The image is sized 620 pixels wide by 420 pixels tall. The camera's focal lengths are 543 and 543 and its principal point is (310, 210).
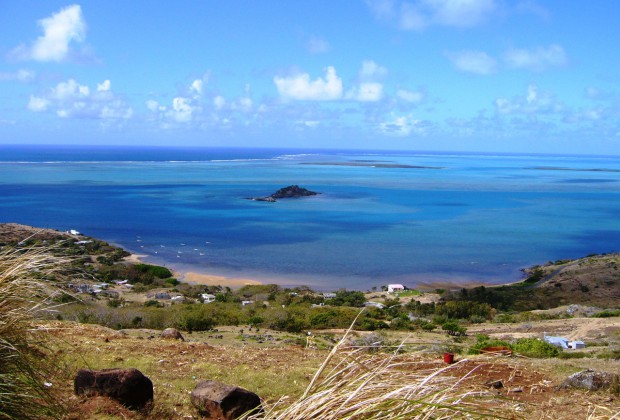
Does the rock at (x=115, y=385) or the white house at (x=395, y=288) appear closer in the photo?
the rock at (x=115, y=385)

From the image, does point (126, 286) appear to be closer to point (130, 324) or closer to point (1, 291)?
point (130, 324)

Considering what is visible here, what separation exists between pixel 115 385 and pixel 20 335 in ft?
6.35

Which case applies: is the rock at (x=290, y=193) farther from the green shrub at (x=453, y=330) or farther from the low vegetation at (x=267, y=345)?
the green shrub at (x=453, y=330)

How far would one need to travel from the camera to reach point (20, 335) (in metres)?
3.66

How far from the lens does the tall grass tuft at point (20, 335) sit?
3330 millimetres

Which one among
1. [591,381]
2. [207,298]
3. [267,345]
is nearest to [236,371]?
[267,345]

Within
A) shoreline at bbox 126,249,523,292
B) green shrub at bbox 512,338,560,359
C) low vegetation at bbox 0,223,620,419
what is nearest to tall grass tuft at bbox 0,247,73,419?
low vegetation at bbox 0,223,620,419

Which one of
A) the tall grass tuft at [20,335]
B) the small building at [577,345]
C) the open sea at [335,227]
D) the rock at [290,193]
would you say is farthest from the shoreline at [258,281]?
the rock at [290,193]

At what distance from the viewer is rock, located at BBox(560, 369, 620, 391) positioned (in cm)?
727

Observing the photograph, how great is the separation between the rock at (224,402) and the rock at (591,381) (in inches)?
181

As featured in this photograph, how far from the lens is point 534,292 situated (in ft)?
91.7

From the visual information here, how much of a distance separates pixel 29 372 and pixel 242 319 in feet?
43.1

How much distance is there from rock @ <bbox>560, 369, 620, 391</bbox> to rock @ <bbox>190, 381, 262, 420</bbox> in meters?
4.61

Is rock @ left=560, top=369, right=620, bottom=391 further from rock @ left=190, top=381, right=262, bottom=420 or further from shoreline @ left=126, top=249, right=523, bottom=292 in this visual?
shoreline @ left=126, top=249, right=523, bottom=292
